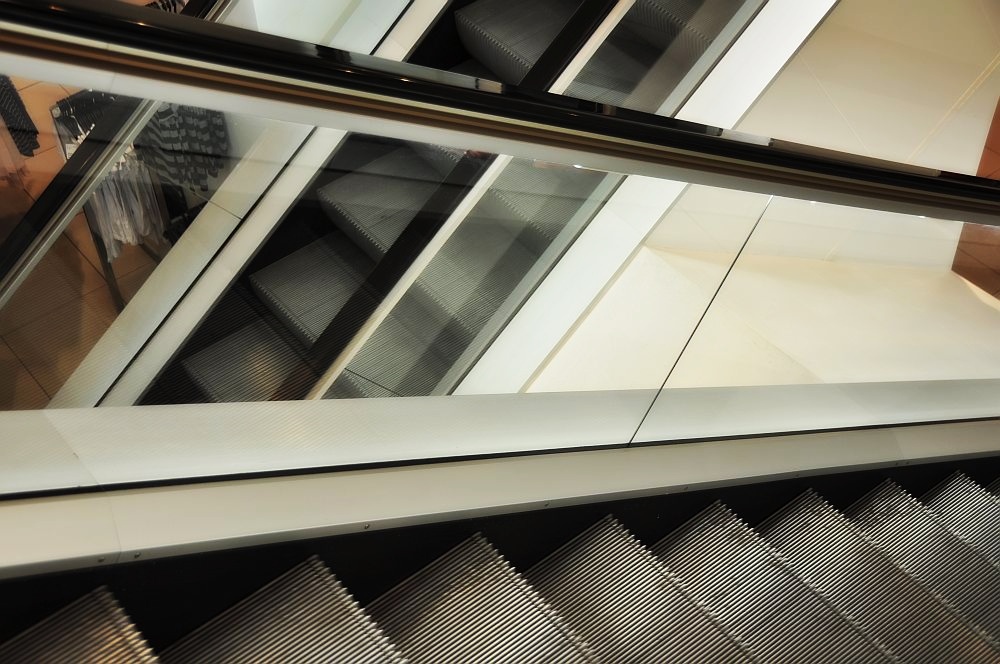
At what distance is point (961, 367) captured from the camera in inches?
110

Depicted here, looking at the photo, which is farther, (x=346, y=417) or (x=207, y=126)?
(x=346, y=417)

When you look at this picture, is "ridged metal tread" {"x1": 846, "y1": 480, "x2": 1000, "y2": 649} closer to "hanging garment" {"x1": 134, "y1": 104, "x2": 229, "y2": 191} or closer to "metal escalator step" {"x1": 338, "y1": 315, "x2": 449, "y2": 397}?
"metal escalator step" {"x1": 338, "y1": 315, "x2": 449, "y2": 397}

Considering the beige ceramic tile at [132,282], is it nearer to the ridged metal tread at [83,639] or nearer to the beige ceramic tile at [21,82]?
the beige ceramic tile at [21,82]

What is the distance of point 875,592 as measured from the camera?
82.8 inches

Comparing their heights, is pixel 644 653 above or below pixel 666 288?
below

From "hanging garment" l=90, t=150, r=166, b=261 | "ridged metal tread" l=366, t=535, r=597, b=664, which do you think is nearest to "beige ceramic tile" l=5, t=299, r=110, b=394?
"hanging garment" l=90, t=150, r=166, b=261

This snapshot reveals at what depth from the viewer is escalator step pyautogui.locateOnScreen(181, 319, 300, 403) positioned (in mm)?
1539

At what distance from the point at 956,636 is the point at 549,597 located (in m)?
1.03

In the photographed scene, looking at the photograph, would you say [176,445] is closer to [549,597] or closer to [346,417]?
[346,417]

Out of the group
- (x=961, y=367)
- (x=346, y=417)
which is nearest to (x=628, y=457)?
(x=346, y=417)

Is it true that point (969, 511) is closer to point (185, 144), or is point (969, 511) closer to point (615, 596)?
point (615, 596)

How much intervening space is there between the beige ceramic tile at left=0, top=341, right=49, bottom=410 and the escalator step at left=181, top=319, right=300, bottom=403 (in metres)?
0.24

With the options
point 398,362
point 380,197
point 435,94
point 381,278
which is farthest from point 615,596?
point 435,94

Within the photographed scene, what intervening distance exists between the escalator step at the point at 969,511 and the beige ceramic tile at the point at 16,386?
233cm
